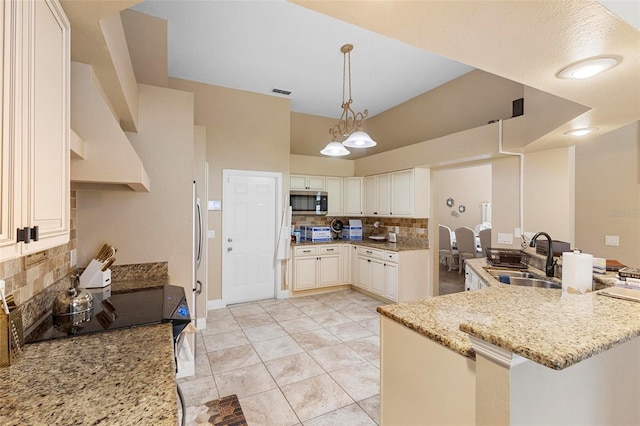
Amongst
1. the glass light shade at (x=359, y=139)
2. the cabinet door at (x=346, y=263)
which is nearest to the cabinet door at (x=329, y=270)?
the cabinet door at (x=346, y=263)

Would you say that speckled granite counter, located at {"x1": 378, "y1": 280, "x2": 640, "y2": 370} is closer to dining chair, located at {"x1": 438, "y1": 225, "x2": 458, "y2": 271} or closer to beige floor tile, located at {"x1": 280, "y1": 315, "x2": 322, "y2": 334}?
beige floor tile, located at {"x1": 280, "y1": 315, "x2": 322, "y2": 334}

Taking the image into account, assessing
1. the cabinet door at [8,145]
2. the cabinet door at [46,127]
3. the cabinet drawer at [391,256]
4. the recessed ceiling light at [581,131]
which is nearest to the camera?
the cabinet door at [8,145]

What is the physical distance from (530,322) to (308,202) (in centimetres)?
424

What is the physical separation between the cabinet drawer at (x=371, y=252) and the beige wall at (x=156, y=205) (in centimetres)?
295

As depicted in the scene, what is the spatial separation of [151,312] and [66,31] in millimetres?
1361

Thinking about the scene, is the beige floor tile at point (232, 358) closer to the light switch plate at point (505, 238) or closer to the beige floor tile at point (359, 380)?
the beige floor tile at point (359, 380)

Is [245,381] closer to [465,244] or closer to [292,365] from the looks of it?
[292,365]

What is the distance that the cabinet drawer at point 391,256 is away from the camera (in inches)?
169

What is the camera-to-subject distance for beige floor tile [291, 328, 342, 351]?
310cm

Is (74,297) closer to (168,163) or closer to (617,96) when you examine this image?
(168,163)

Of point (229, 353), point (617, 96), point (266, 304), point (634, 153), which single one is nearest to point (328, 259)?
point (266, 304)

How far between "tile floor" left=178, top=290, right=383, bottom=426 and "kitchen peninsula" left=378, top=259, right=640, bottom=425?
895mm

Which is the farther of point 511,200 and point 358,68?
point 358,68

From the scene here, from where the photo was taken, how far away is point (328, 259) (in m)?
5.02
